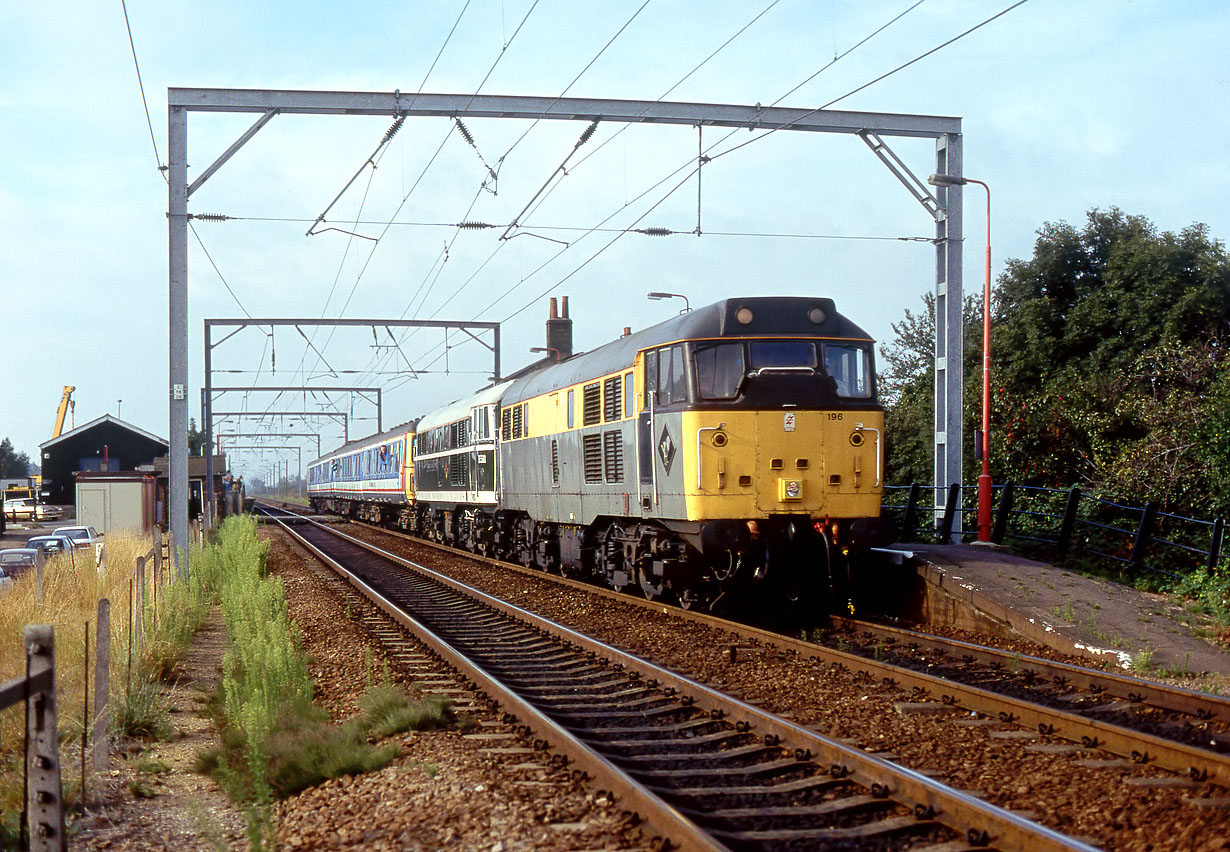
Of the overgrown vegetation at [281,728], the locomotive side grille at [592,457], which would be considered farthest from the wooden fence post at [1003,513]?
the overgrown vegetation at [281,728]

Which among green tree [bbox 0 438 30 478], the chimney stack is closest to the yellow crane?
green tree [bbox 0 438 30 478]

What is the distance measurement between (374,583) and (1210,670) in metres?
13.6

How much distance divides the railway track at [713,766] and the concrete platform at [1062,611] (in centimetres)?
427

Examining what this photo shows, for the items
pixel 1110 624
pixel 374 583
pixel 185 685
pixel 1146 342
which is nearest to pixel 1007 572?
pixel 1110 624

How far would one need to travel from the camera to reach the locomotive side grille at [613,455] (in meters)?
14.6

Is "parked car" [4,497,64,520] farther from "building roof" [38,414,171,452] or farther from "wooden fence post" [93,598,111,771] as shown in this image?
"wooden fence post" [93,598,111,771]

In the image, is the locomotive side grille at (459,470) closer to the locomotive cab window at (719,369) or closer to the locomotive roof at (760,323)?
the locomotive roof at (760,323)

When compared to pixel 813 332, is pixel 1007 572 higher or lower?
lower

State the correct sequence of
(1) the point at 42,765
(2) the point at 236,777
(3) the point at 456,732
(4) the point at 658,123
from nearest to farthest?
(1) the point at 42,765
(2) the point at 236,777
(3) the point at 456,732
(4) the point at 658,123

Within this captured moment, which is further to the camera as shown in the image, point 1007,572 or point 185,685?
point 1007,572

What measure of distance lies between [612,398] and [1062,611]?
600cm

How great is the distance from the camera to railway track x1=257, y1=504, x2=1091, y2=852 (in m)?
5.24

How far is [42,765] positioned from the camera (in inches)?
181

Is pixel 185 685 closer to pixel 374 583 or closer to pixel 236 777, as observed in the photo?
pixel 236 777
